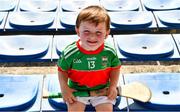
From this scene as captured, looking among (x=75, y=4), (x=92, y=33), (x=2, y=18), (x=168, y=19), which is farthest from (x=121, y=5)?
(x=92, y=33)

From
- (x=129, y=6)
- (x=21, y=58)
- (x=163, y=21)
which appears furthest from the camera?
(x=129, y=6)

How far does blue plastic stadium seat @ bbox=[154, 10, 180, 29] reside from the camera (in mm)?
5199

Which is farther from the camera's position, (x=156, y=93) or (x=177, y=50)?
(x=177, y=50)

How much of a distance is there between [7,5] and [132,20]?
7.20ft

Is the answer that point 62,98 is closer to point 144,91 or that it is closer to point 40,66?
point 144,91

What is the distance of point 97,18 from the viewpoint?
2.83 m

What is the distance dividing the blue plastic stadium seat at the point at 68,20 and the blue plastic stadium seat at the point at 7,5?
97 centimetres

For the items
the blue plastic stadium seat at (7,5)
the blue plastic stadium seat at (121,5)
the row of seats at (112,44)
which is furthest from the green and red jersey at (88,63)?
the blue plastic stadium seat at (7,5)

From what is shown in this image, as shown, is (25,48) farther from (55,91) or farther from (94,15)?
(94,15)

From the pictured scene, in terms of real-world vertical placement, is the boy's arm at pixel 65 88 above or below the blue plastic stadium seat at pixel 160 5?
below

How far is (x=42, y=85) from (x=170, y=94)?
1375mm

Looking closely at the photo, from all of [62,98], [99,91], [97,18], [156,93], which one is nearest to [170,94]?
[156,93]

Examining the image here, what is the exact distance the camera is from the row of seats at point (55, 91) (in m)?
3.49

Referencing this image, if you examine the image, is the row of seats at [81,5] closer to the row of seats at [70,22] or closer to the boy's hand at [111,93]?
the row of seats at [70,22]
